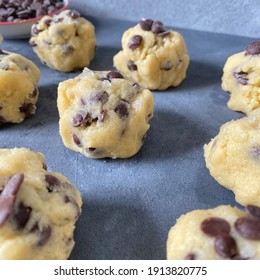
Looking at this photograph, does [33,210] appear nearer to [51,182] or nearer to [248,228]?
[51,182]

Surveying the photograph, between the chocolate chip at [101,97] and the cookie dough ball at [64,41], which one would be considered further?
the cookie dough ball at [64,41]

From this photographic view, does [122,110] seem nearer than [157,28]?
Yes

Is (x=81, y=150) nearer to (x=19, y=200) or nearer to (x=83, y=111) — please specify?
(x=83, y=111)

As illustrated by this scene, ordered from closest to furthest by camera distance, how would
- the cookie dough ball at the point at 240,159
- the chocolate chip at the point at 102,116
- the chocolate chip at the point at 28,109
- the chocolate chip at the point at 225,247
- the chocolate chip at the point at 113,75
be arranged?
the chocolate chip at the point at 225,247, the cookie dough ball at the point at 240,159, the chocolate chip at the point at 102,116, the chocolate chip at the point at 113,75, the chocolate chip at the point at 28,109

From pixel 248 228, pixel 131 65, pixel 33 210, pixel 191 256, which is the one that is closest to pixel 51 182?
pixel 33 210

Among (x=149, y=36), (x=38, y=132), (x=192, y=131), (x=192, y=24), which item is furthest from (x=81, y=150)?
(x=192, y=24)

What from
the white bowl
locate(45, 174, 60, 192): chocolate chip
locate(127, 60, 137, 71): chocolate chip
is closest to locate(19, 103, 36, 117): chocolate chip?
locate(127, 60, 137, 71): chocolate chip

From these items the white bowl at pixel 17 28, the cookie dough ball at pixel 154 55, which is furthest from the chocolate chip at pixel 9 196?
A: the white bowl at pixel 17 28

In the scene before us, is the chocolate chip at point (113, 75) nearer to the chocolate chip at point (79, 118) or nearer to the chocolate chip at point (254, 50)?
the chocolate chip at point (79, 118)
